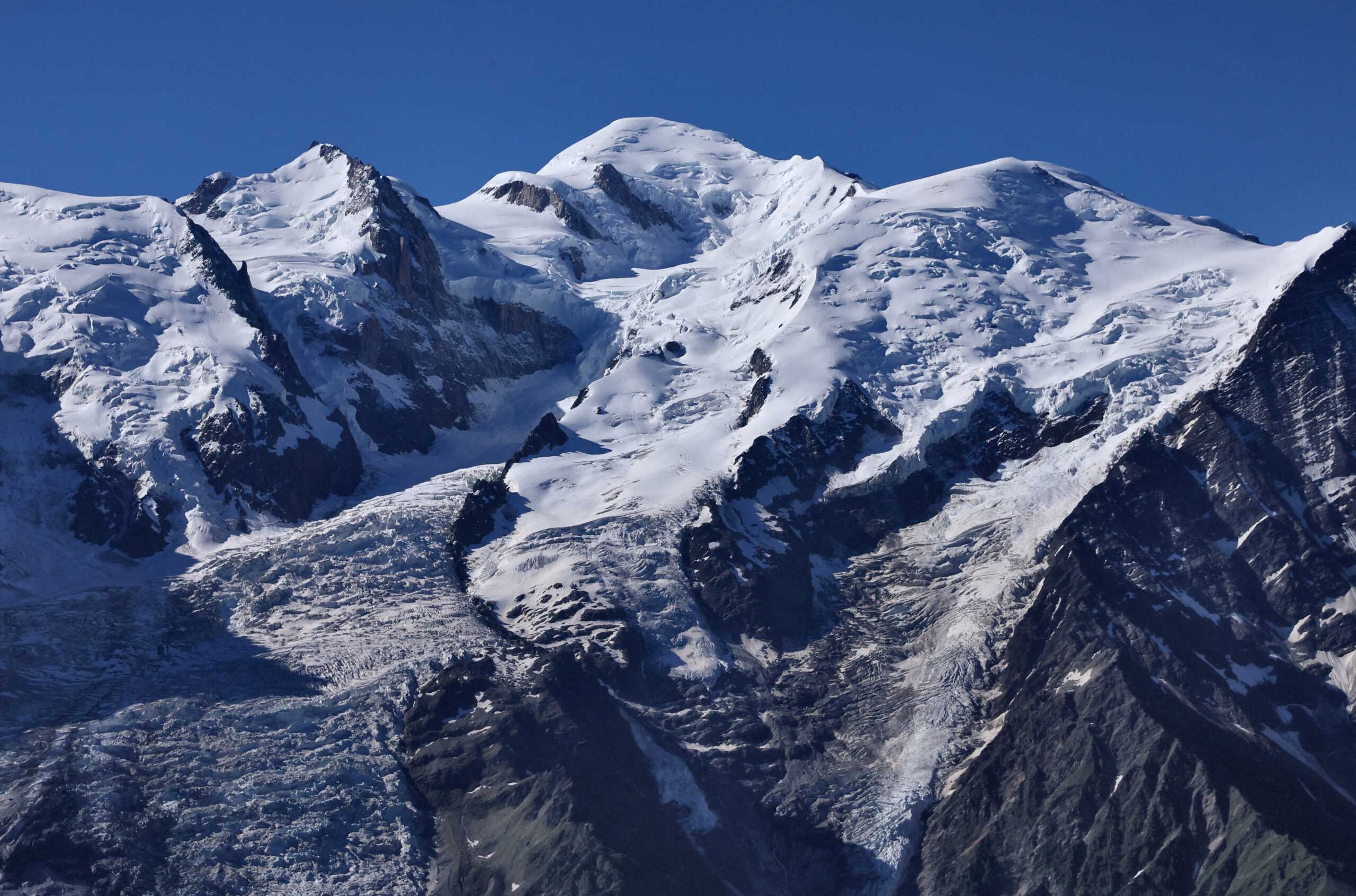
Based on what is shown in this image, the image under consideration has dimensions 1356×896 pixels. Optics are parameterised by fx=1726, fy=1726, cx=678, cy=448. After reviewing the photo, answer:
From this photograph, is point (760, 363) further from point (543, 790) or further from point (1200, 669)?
point (543, 790)

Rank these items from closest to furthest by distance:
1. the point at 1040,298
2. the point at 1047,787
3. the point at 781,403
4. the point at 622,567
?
the point at 1047,787 < the point at 622,567 < the point at 781,403 < the point at 1040,298

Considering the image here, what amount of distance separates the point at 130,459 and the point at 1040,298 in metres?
102

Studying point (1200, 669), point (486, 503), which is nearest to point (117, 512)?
point (486, 503)

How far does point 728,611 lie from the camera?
159 metres

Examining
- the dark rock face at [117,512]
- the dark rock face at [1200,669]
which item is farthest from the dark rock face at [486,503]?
the dark rock face at [1200,669]

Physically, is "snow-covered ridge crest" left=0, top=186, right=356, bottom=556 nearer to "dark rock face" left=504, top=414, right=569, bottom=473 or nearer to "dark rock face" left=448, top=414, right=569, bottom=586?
"dark rock face" left=448, top=414, right=569, bottom=586

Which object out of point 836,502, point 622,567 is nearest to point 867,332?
point 836,502

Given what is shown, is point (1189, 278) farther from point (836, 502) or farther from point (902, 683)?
point (902, 683)

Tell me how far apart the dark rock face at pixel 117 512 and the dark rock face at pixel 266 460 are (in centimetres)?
738

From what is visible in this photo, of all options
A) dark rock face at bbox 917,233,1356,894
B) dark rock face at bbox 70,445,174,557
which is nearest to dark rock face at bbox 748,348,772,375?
dark rock face at bbox 917,233,1356,894

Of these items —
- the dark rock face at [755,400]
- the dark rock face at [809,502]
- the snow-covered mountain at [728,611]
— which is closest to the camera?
the snow-covered mountain at [728,611]

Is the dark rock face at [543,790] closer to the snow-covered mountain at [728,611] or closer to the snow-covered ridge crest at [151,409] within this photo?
the snow-covered mountain at [728,611]

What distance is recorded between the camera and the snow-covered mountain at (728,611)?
131625mm

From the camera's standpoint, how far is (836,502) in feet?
566
